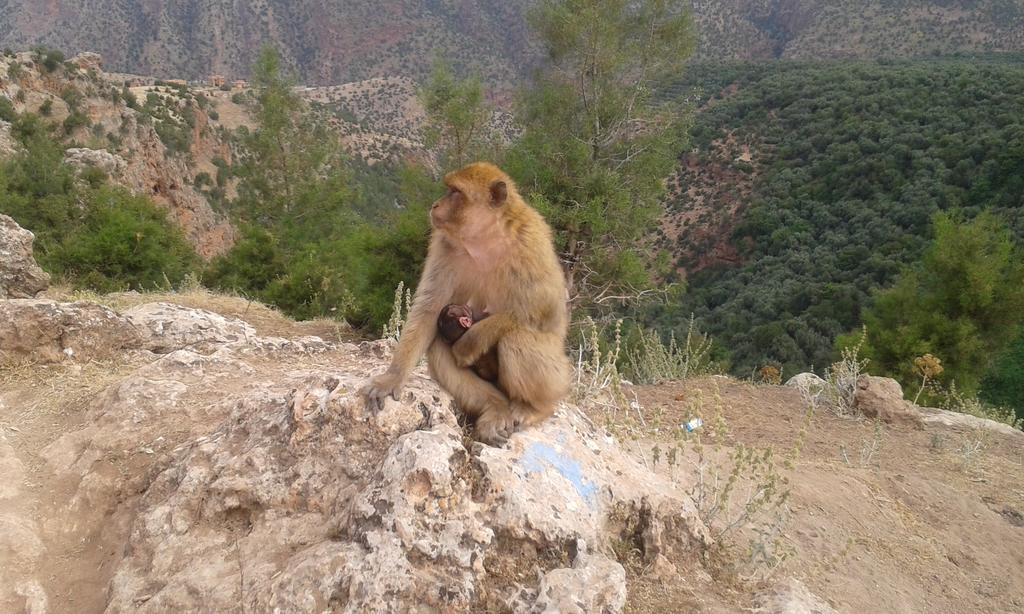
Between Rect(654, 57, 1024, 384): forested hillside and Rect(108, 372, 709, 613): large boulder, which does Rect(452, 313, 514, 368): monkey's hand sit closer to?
Rect(108, 372, 709, 613): large boulder

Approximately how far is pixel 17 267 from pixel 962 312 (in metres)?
Result: 18.1

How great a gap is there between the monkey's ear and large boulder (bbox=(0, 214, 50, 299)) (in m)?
7.01

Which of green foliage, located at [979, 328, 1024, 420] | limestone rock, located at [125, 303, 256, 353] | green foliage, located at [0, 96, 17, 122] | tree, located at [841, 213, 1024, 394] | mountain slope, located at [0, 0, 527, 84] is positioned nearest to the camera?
limestone rock, located at [125, 303, 256, 353]

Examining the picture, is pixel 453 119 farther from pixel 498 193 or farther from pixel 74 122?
pixel 74 122

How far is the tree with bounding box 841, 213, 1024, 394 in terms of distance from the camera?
13.3 metres

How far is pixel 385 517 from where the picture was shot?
2404mm

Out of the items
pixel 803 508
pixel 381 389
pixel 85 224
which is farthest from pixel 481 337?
pixel 85 224

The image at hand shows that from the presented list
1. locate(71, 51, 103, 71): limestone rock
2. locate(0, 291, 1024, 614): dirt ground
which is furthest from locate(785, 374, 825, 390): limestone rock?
locate(71, 51, 103, 71): limestone rock

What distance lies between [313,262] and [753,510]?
40.9ft

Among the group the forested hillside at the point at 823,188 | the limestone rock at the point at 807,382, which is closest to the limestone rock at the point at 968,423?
the limestone rock at the point at 807,382

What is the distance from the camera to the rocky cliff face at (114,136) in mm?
28167

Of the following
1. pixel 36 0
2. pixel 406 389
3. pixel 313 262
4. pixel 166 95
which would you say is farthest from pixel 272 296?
pixel 36 0

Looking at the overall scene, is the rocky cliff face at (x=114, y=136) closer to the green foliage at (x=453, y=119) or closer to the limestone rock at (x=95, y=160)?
the limestone rock at (x=95, y=160)

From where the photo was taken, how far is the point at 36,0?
81062 millimetres
